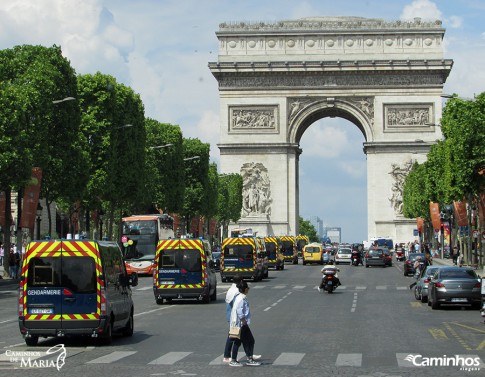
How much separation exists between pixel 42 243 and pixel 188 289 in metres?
17.6

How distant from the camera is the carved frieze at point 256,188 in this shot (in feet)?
407

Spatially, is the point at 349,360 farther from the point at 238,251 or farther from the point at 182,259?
the point at 238,251

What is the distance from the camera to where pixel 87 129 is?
73500mm

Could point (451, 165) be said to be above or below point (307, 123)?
below

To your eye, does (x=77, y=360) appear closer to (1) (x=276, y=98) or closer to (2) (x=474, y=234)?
(2) (x=474, y=234)

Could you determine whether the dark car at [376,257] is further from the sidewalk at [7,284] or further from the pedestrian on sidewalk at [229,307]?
the pedestrian on sidewalk at [229,307]

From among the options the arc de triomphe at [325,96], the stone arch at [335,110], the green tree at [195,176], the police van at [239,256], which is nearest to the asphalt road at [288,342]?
the police van at [239,256]

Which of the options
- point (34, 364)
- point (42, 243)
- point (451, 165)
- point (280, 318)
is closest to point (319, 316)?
point (280, 318)

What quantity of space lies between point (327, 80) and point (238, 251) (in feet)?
199

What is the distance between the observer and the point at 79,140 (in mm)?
71438

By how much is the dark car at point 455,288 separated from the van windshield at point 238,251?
76.8ft

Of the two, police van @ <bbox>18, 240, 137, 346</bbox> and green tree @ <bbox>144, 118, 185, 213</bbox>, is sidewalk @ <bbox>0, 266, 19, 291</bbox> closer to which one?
green tree @ <bbox>144, 118, 185, 213</bbox>

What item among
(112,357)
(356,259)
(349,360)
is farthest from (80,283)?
(356,259)

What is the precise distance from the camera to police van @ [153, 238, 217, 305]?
4341 cm
